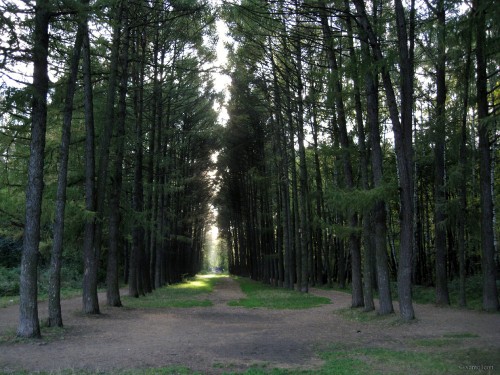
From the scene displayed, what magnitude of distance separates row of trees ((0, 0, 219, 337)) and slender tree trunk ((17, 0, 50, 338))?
2 cm

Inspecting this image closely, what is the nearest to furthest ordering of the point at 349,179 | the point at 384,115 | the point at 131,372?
the point at 131,372 → the point at 349,179 → the point at 384,115

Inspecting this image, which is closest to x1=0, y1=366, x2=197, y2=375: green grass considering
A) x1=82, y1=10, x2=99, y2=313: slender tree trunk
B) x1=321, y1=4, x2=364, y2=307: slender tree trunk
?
x1=82, y1=10, x2=99, y2=313: slender tree trunk

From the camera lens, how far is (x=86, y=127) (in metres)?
13.5

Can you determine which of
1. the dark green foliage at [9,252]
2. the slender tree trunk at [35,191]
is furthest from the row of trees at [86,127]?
the dark green foliage at [9,252]

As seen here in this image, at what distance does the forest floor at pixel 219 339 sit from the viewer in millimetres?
7230

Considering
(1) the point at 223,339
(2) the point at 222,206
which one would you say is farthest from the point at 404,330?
(2) the point at 222,206

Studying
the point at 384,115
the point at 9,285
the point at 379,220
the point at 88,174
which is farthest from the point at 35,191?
the point at 384,115

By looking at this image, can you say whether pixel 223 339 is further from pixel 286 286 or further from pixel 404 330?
pixel 286 286

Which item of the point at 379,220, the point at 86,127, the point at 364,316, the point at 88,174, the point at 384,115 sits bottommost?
the point at 364,316

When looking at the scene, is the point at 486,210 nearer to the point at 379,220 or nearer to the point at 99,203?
the point at 379,220

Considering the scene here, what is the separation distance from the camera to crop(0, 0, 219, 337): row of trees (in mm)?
9320

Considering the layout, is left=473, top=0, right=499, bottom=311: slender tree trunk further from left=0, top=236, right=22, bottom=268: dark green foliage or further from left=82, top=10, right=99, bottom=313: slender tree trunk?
left=0, top=236, right=22, bottom=268: dark green foliage

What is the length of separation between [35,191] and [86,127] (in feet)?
14.6

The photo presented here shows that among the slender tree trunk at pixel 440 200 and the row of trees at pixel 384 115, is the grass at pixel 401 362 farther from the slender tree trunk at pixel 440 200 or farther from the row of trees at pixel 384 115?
the slender tree trunk at pixel 440 200
